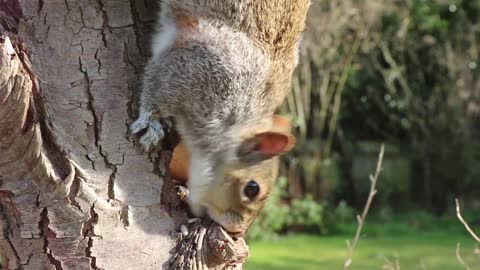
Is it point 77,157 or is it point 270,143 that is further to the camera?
point 270,143

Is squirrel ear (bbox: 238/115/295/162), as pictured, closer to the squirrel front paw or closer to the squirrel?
the squirrel

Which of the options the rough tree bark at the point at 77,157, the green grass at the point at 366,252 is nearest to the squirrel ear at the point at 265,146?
the rough tree bark at the point at 77,157

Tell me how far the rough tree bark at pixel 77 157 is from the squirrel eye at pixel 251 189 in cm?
45

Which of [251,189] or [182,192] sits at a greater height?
[182,192]

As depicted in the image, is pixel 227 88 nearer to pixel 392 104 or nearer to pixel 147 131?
pixel 147 131

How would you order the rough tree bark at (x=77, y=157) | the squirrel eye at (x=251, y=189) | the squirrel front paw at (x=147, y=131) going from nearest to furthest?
the rough tree bark at (x=77, y=157) < the squirrel front paw at (x=147, y=131) < the squirrel eye at (x=251, y=189)

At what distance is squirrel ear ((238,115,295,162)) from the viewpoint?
79.0 inches

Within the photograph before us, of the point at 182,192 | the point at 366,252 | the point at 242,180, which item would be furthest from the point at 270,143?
the point at 366,252

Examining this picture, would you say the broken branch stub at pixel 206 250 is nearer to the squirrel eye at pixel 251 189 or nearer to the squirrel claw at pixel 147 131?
the squirrel claw at pixel 147 131

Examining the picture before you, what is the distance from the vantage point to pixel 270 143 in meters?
2.04

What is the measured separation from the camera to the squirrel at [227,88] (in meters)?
2.04

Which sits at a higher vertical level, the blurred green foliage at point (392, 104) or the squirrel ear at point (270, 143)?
the squirrel ear at point (270, 143)

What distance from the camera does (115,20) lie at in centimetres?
171

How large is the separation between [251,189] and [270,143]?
7.3 inches
